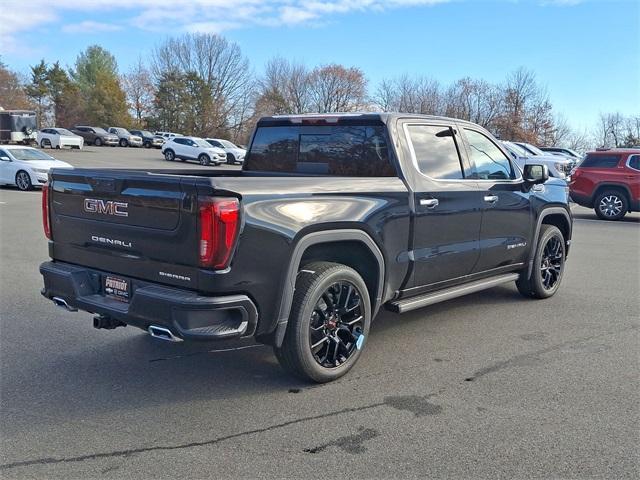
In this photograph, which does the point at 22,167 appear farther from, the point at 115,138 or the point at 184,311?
the point at 115,138

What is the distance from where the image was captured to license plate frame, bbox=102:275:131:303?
4.11 metres

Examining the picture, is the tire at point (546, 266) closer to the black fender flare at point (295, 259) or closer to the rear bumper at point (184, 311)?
the black fender flare at point (295, 259)

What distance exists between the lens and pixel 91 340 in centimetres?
530

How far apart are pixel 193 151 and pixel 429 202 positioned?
3529cm

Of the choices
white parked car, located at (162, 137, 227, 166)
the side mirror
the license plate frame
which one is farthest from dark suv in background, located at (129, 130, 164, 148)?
the license plate frame

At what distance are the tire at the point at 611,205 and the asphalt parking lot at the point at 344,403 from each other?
10.3 m

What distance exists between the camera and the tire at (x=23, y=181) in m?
19.5

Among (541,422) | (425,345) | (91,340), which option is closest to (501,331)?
(425,345)

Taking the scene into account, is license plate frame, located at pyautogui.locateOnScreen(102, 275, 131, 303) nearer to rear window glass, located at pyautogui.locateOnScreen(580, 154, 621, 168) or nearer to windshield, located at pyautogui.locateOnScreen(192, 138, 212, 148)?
rear window glass, located at pyautogui.locateOnScreen(580, 154, 621, 168)

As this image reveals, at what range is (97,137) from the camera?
181ft

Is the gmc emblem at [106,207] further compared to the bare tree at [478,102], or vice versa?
the bare tree at [478,102]

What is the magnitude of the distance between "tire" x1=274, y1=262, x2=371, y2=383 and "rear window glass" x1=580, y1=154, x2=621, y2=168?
13.2 m

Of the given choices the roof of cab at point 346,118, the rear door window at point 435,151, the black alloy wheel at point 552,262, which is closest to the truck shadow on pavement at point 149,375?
the rear door window at point 435,151

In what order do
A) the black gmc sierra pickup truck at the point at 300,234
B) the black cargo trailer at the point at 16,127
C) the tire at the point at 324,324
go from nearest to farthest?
the black gmc sierra pickup truck at the point at 300,234
the tire at the point at 324,324
the black cargo trailer at the point at 16,127
